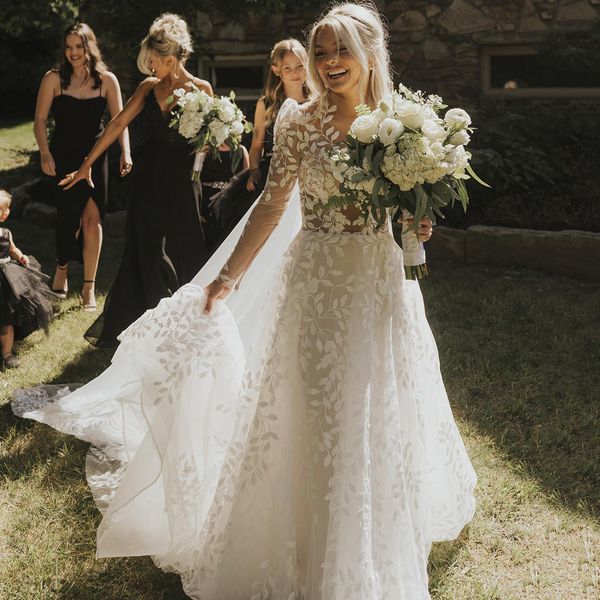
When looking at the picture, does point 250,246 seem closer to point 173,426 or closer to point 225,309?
point 225,309

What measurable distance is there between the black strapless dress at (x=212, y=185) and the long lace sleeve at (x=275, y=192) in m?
2.74

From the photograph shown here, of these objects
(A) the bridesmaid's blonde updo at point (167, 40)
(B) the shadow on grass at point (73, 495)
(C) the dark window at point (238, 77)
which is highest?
(A) the bridesmaid's blonde updo at point (167, 40)

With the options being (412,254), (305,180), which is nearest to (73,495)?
(305,180)

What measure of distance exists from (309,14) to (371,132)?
818 centimetres

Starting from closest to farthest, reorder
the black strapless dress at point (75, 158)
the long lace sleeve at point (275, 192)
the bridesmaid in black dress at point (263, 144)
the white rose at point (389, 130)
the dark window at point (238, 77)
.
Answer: the white rose at point (389, 130) < the long lace sleeve at point (275, 192) < the bridesmaid in black dress at point (263, 144) < the black strapless dress at point (75, 158) < the dark window at point (238, 77)

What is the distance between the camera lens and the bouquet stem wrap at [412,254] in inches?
117

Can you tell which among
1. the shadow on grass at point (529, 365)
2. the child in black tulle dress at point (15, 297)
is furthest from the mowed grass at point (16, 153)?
the shadow on grass at point (529, 365)

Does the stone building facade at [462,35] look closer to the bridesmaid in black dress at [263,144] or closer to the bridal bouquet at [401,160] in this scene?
the bridesmaid in black dress at [263,144]

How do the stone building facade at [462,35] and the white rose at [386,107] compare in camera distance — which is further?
the stone building facade at [462,35]

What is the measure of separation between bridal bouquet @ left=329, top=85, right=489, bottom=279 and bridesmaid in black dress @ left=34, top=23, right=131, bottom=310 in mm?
4502

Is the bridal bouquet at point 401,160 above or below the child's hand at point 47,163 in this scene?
above

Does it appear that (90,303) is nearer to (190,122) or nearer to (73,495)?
(190,122)

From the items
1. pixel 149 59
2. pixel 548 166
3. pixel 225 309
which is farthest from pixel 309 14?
pixel 225 309

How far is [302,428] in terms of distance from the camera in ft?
10.1
